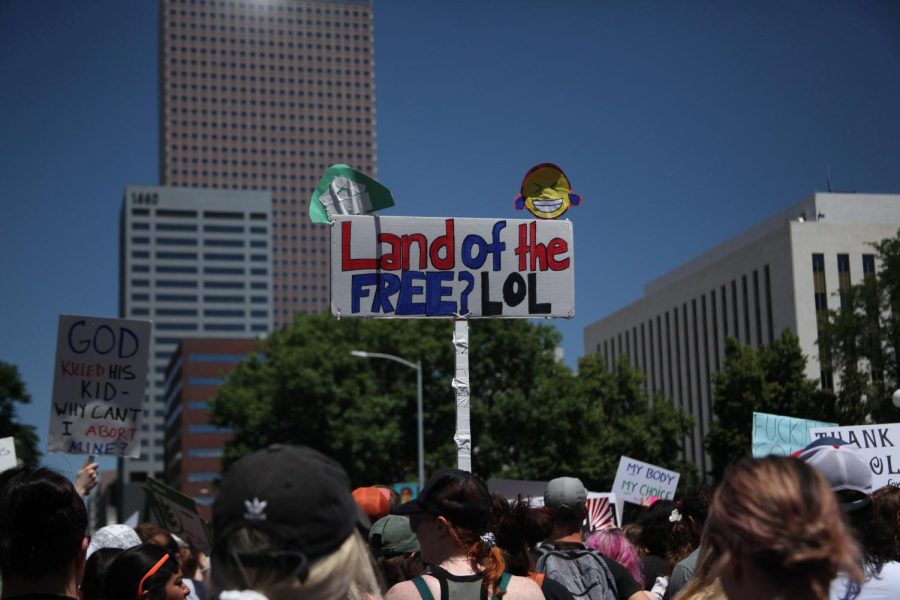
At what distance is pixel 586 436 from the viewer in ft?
145

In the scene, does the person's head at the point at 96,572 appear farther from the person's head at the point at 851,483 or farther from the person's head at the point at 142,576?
the person's head at the point at 851,483

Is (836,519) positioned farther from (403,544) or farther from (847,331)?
(847,331)

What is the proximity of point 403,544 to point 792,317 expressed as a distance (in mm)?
55403

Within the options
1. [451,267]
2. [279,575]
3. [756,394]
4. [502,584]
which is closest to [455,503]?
[502,584]

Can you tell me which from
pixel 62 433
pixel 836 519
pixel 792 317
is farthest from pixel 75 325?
pixel 792 317

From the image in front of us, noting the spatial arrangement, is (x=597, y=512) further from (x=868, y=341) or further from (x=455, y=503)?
(x=868, y=341)

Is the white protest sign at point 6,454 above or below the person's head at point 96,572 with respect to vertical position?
above

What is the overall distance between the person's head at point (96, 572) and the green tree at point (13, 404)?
53800mm

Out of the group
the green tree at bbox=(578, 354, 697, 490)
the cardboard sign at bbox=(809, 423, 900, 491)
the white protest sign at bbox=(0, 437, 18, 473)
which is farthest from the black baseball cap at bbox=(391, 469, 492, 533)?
the green tree at bbox=(578, 354, 697, 490)

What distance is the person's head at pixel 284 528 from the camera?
2.12m

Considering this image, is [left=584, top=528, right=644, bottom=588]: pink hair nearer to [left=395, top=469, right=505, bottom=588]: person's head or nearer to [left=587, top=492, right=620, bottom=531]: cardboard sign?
[left=395, top=469, right=505, bottom=588]: person's head

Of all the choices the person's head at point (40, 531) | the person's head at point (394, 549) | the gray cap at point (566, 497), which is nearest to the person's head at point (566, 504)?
the gray cap at point (566, 497)

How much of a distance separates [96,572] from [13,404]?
185ft

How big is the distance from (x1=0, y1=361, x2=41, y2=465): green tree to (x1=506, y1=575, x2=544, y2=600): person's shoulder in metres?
54.9
